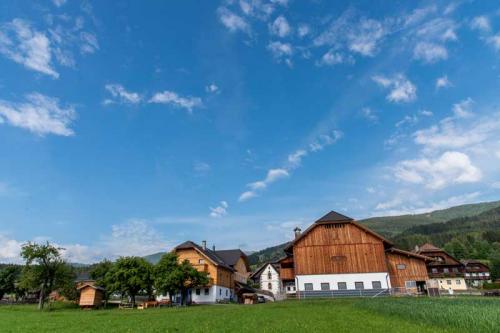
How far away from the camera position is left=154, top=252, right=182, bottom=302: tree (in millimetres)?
44969

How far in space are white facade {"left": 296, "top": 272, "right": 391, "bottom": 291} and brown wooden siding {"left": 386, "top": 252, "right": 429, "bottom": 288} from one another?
270 centimetres

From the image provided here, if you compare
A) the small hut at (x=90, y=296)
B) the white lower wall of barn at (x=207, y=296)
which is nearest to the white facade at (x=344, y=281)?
the white lower wall of barn at (x=207, y=296)

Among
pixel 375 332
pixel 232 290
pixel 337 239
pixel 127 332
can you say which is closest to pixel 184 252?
pixel 232 290

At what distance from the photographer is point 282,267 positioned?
53.3 metres

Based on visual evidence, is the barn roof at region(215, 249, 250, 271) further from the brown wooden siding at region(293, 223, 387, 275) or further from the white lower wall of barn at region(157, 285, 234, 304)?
the brown wooden siding at region(293, 223, 387, 275)

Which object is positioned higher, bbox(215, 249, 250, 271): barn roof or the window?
bbox(215, 249, 250, 271): barn roof

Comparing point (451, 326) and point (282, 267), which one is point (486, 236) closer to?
point (282, 267)

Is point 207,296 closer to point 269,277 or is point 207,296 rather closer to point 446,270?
point 269,277

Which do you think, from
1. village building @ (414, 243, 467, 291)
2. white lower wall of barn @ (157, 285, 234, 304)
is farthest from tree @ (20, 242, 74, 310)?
village building @ (414, 243, 467, 291)

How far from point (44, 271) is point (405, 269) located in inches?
1957

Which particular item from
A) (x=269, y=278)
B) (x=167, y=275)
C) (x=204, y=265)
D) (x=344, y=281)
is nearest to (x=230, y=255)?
(x=204, y=265)

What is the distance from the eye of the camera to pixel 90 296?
45.3 meters

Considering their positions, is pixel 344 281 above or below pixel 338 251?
below

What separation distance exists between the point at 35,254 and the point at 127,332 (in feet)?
121
